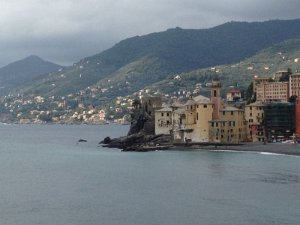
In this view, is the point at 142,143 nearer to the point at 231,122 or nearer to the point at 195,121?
the point at 195,121

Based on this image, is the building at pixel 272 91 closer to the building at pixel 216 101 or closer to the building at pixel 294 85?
the building at pixel 294 85

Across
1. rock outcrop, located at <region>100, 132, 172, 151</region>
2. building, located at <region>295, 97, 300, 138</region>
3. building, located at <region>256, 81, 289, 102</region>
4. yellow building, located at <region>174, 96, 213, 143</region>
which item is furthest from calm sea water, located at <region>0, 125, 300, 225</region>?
building, located at <region>256, 81, 289, 102</region>

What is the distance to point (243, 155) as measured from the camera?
303 feet

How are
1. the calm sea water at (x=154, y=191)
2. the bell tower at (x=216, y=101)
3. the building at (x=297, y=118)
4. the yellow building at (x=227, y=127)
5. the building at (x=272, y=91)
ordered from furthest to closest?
1. the building at (x=272, y=91)
2. the building at (x=297, y=118)
3. the bell tower at (x=216, y=101)
4. the yellow building at (x=227, y=127)
5. the calm sea water at (x=154, y=191)

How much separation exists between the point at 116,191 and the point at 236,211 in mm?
13985

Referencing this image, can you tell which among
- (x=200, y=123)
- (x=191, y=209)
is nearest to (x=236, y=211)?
(x=191, y=209)

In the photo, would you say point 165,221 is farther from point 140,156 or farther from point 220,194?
point 140,156

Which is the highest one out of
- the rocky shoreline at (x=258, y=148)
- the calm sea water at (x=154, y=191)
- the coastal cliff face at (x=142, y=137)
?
the coastal cliff face at (x=142, y=137)

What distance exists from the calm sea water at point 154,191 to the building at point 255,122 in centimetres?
1997

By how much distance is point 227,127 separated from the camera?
109000 millimetres

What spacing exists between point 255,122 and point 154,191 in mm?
56505

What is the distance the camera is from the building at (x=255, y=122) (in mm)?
111562

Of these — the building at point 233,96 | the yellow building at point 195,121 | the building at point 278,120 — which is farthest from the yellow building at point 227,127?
the building at point 233,96

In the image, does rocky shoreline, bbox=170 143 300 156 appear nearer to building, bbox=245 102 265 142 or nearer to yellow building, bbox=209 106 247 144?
yellow building, bbox=209 106 247 144
